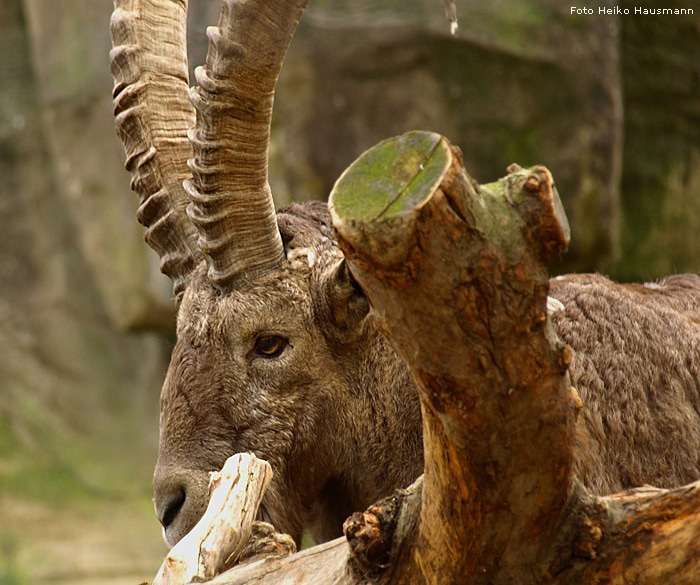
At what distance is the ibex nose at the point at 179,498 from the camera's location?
3762 mm

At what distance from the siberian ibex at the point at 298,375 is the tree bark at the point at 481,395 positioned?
1.51 m

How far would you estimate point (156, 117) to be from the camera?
4508mm

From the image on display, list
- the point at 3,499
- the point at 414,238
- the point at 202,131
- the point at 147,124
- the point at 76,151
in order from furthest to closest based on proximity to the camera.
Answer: the point at 3,499 → the point at 76,151 → the point at 147,124 → the point at 202,131 → the point at 414,238

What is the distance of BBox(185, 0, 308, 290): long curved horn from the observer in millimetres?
3377

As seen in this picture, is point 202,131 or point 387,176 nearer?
point 387,176

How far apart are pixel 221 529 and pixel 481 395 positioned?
1171 mm

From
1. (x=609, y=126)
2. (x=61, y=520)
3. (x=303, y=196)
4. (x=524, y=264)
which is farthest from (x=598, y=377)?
(x=61, y=520)

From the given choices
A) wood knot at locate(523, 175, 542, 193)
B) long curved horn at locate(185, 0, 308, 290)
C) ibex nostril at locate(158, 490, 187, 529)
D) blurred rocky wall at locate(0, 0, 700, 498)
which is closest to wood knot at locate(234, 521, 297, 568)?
ibex nostril at locate(158, 490, 187, 529)

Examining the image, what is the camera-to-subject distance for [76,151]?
10305 mm

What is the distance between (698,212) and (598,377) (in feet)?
23.8

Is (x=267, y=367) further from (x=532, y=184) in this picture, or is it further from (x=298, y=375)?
(x=532, y=184)

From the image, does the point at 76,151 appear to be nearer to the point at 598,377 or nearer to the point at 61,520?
the point at 61,520

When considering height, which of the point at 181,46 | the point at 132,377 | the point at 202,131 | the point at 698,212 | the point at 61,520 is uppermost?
the point at 181,46

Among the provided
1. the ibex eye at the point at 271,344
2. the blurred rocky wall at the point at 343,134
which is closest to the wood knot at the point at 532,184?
the ibex eye at the point at 271,344
